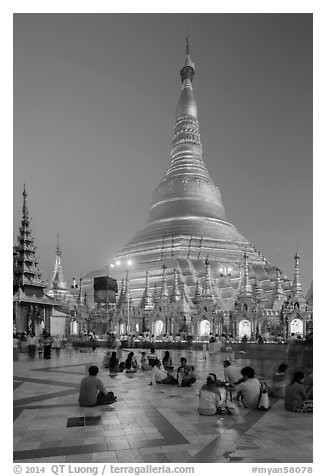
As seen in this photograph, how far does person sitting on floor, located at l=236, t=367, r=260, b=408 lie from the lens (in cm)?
797

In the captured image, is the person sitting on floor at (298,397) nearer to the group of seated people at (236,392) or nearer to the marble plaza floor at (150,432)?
the group of seated people at (236,392)

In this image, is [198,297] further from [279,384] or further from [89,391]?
[89,391]

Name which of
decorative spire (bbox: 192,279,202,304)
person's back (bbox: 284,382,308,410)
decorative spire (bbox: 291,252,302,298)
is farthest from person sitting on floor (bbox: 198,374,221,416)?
decorative spire (bbox: 192,279,202,304)

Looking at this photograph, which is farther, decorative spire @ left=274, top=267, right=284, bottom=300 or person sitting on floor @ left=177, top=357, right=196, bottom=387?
decorative spire @ left=274, top=267, right=284, bottom=300

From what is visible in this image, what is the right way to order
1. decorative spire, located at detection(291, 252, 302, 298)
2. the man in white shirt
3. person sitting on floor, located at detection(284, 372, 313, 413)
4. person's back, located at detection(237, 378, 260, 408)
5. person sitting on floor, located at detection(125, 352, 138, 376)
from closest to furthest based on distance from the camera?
person sitting on floor, located at detection(284, 372, 313, 413), person's back, located at detection(237, 378, 260, 408), the man in white shirt, person sitting on floor, located at detection(125, 352, 138, 376), decorative spire, located at detection(291, 252, 302, 298)

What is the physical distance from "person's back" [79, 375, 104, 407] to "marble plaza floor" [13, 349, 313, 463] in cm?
19

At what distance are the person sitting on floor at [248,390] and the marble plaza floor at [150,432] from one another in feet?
0.78

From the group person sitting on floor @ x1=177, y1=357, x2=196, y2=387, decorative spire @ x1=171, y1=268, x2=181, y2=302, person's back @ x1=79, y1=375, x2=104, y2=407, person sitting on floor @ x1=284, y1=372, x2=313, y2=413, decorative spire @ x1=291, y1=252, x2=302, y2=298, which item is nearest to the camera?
person sitting on floor @ x1=284, y1=372, x2=313, y2=413

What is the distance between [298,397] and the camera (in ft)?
25.2

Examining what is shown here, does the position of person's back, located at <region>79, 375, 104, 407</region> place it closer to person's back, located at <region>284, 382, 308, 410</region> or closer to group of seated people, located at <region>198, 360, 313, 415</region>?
group of seated people, located at <region>198, 360, 313, 415</region>

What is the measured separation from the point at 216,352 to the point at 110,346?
9.02 metres

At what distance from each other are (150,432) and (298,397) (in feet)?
9.63

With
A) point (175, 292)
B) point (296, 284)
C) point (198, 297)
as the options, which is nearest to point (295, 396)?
point (198, 297)
